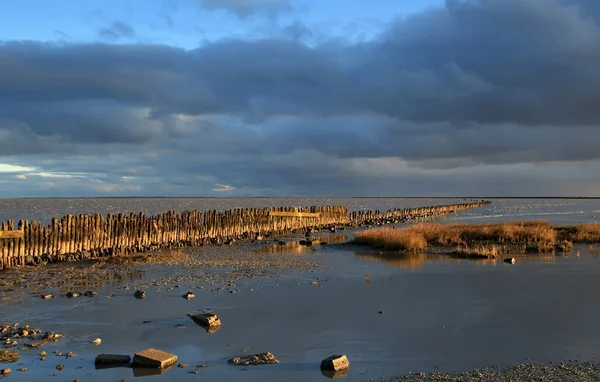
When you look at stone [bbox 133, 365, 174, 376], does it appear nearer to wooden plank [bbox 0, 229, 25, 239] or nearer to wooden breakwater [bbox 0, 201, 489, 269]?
wooden breakwater [bbox 0, 201, 489, 269]

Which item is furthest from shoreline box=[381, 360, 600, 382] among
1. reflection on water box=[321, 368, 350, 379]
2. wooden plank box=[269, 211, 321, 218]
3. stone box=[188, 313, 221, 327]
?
wooden plank box=[269, 211, 321, 218]

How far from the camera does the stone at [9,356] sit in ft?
27.5

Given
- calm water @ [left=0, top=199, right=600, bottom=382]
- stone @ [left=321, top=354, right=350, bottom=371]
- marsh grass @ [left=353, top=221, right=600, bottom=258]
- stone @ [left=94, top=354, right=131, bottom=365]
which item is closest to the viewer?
stone @ [left=321, top=354, right=350, bottom=371]

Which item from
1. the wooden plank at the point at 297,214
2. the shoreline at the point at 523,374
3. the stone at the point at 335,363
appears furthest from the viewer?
the wooden plank at the point at 297,214

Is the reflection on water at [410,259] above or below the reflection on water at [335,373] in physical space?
above

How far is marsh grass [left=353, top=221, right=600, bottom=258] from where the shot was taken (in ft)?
80.5

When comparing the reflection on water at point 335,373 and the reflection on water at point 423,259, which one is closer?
the reflection on water at point 335,373

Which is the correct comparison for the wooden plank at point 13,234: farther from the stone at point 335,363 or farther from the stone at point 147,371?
the stone at point 335,363

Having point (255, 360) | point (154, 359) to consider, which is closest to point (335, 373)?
point (255, 360)

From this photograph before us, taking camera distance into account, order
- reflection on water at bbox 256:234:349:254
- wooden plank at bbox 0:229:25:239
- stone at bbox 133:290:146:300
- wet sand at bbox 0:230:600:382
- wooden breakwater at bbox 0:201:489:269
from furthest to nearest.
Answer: reflection on water at bbox 256:234:349:254
wooden breakwater at bbox 0:201:489:269
wooden plank at bbox 0:229:25:239
stone at bbox 133:290:146:300
wet sand at bbox 0:230:600:382

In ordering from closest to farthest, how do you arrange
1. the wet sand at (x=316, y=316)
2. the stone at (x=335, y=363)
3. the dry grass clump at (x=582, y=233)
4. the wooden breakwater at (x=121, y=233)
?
the stone at (x=335, y=363), the wet sand at (x=316, y=316), the wooden breakwater at (x=121, y=233), the dry grass clump at (x=582, y=233)

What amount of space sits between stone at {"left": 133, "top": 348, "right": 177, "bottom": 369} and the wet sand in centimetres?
19

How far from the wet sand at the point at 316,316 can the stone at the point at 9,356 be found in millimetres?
181

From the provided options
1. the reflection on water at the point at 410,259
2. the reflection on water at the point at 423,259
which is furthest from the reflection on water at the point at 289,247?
the reflection on water at the point at 423,259
